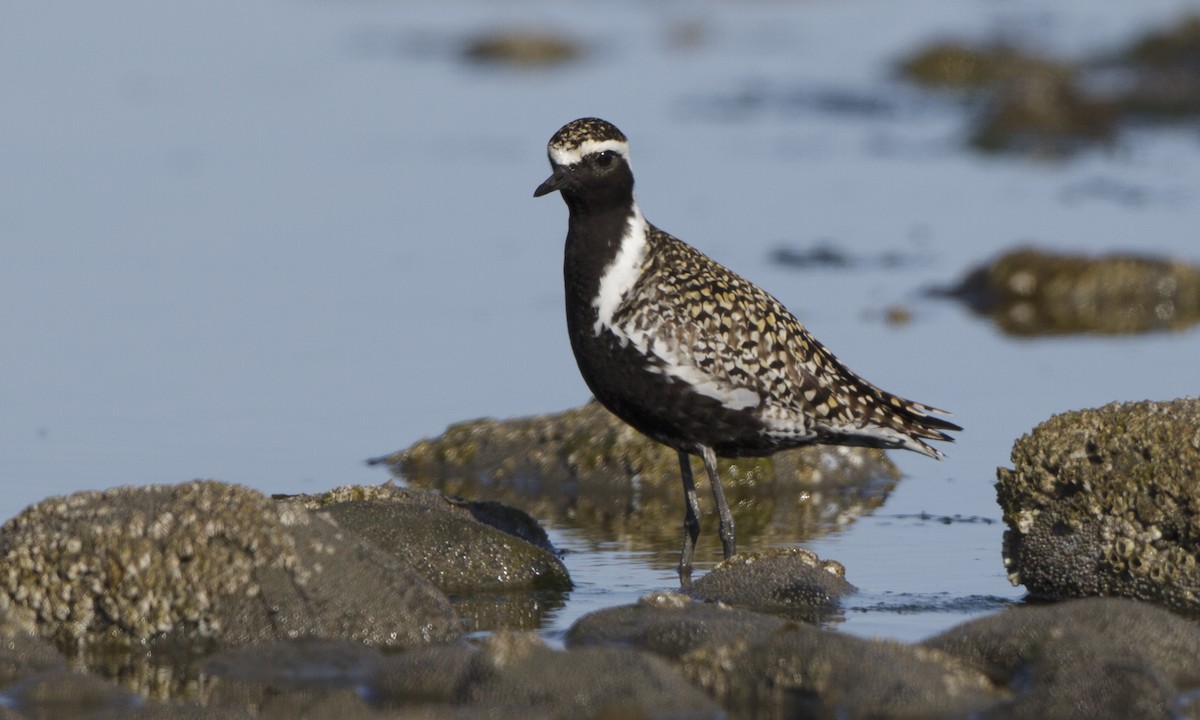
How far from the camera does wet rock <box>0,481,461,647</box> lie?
325 inches

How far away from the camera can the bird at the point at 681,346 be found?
9.42 metres

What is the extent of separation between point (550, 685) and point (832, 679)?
105 centimetres

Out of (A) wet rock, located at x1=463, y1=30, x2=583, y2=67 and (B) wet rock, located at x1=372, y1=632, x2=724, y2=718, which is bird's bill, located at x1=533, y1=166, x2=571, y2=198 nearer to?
(B) wet rock, located at x1=372, y1=632, x2=724, y2=718

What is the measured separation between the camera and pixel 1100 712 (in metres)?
7.00

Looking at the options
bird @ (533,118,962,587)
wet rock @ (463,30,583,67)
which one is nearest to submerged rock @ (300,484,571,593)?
bird @ (533,118,962,587)

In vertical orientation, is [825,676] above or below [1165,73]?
below

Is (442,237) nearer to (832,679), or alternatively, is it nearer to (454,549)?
(454,549)

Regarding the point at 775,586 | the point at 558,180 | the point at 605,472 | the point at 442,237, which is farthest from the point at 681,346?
the point at 442,237

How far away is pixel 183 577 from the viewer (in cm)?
826

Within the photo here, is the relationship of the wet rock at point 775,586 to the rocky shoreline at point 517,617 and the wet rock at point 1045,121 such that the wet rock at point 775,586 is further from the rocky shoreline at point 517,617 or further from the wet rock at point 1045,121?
the wet rock at point 1045,121

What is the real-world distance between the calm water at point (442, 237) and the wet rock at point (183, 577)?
1238 millimetres

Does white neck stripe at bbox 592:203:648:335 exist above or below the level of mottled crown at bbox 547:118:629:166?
below

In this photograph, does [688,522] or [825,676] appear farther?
[688,522]

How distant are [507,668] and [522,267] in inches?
413
